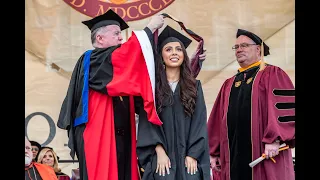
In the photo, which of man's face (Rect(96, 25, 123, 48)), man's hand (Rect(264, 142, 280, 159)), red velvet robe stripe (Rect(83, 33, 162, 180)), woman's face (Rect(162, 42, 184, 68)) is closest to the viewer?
red velvet robe stripe (Rect(83, 33, 162, 180))

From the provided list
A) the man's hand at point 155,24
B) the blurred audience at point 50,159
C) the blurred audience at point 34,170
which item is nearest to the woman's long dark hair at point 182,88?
the man's hand at point 155,24

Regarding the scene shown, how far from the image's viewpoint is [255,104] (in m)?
6.38

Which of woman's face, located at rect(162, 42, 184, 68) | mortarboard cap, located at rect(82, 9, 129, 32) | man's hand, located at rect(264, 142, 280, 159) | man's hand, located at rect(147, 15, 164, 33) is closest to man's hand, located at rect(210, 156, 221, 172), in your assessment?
man's hand, located at rect(264, 142, 280, 159)

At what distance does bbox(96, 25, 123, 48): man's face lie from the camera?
565 cm

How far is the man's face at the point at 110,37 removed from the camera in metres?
5.65

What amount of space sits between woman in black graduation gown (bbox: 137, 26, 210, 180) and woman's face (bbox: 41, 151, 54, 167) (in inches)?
88.4

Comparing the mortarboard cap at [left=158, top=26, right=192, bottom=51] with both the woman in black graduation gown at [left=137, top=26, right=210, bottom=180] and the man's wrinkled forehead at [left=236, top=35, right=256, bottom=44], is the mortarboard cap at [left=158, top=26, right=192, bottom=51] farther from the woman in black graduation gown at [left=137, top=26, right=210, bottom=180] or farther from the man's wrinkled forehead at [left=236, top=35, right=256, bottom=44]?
the man's wrinkled forehead at [left=236, top=35, right=256, bottom=44]

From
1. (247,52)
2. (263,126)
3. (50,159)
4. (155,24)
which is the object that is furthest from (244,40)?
(50,159)

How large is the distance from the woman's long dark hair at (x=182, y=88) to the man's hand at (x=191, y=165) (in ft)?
1.15

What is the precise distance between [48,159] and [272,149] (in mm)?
2579

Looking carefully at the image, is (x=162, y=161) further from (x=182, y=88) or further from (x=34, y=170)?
(x=34, y=170)

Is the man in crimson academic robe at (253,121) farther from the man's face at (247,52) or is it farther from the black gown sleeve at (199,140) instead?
the black gown sleeve at (199,140)

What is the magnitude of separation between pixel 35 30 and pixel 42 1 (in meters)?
0.34
